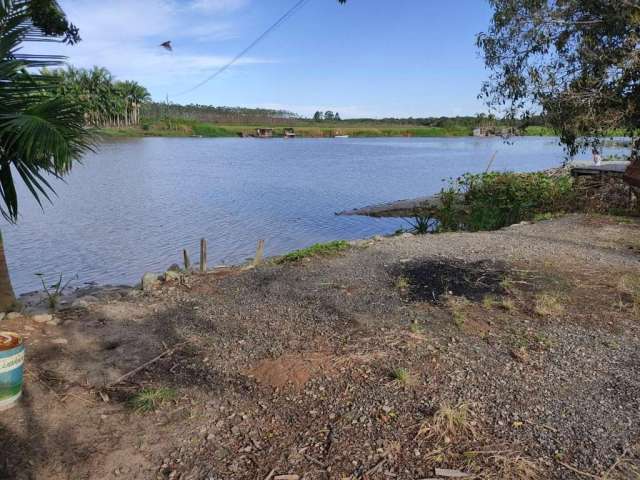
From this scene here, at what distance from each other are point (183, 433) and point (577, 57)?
25.5 ft

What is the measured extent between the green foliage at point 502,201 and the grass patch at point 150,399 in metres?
9.70

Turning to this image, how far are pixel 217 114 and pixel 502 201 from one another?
104m

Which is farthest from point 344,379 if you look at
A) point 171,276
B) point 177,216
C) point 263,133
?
point 263,133

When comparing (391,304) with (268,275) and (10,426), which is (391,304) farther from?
(10,426)

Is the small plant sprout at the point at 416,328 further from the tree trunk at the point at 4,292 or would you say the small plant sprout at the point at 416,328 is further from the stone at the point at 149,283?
the tree trunk at the point at 4,292

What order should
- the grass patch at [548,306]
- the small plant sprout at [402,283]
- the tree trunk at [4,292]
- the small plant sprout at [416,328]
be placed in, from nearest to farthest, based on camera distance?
the small plant sprout at [416,328] < the grass patch at [548,306] < the tree trunk at [4,292] < the small plant sprout at [402,283]

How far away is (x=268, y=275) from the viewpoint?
739 centimetres

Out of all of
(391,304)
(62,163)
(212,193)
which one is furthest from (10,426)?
(212,193)

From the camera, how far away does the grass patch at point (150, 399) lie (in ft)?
12.5

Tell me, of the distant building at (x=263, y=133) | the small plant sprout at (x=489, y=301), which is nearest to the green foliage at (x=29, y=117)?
the small plant sprout at (x=489, y=301)

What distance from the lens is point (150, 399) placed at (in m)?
3.89

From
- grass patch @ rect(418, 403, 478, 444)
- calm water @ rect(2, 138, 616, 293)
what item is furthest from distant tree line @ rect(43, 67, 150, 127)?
grass patch @ rect(418, 403, 478, 444)

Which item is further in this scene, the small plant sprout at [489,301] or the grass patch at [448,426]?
the small plant sprout at [489,301]

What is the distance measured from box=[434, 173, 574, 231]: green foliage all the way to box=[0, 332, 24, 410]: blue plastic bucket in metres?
10.3
